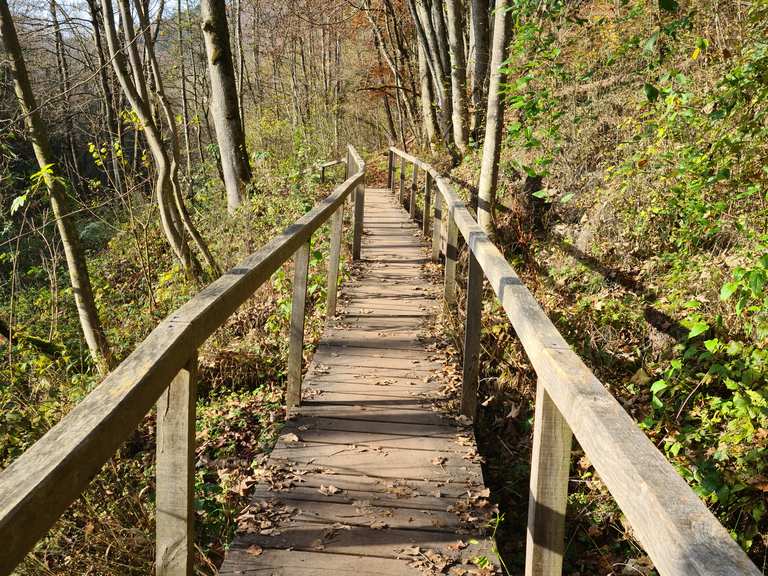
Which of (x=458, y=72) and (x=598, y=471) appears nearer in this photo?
(x=598, y=471)

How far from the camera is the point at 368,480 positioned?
332 centimetres

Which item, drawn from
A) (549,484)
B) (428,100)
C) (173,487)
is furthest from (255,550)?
(428,100)

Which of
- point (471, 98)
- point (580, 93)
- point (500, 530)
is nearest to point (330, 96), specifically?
point (471, 98)

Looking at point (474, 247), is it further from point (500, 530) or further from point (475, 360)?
point (500, 530)

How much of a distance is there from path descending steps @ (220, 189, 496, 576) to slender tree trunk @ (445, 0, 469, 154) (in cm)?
827

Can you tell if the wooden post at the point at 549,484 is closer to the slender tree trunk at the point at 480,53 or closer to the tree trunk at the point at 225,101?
the slender tree trunk at the point at 480,53

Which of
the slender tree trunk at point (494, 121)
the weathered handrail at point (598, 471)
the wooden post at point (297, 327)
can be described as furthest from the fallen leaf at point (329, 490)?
the slender tree trunk at point (494, 121)

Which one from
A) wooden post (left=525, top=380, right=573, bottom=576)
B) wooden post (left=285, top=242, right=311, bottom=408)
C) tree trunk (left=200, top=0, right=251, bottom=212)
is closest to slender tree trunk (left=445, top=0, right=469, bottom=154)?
tree trunk (left=200, top=0, right=251, bottom=212)

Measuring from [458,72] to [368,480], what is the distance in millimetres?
10689

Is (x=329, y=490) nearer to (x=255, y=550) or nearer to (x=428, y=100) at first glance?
(x=255, y=550)

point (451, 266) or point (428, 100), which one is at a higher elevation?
point (428, 100)

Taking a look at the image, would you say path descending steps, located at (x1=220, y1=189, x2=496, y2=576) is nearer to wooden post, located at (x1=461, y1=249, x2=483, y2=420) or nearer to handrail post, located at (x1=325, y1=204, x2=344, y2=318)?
wooden post, located at (x1=461, y1=249, x2=483, y2=420)

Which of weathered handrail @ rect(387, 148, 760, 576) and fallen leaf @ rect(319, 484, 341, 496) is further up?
weathered handrail @ rect(387, 148, 760, 576)

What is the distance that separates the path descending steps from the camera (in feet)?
8.91
